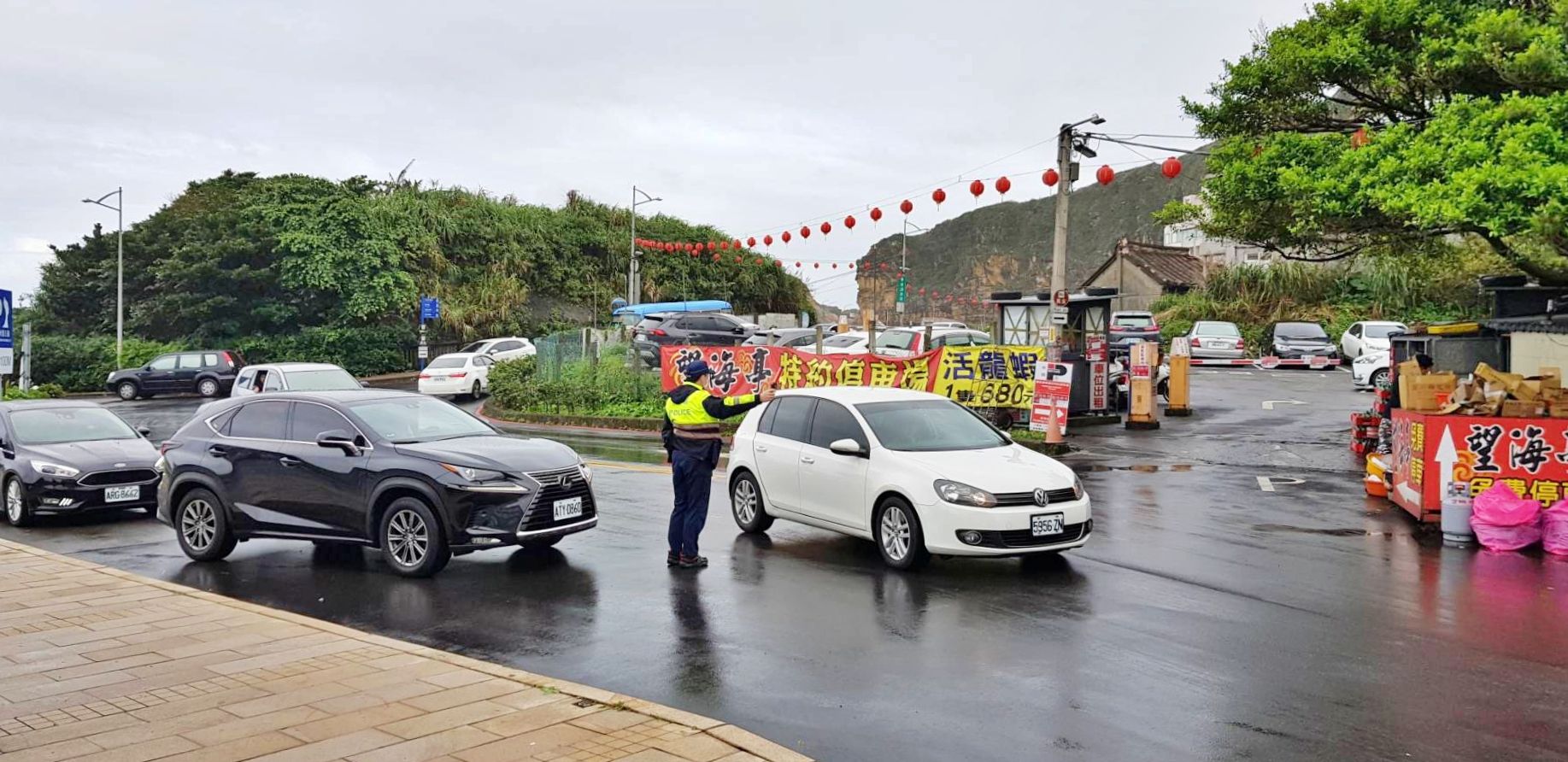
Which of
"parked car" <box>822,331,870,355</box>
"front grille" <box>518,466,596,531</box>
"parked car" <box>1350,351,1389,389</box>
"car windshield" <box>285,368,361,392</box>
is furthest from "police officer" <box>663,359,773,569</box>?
"parked car" <box>1350,351,1389,389</box>

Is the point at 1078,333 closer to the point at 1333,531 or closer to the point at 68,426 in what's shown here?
the point at 1333,531

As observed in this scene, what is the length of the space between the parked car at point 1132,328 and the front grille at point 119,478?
24.8m

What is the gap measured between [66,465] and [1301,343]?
3304 cm

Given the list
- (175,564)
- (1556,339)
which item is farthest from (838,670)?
(1556,339)

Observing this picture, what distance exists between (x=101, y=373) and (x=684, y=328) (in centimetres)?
2188

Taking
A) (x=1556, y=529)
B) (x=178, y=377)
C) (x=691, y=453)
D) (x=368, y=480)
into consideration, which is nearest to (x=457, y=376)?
(x=178, y=377)

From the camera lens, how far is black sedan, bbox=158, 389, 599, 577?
31.3 feet

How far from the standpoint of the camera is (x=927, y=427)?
10688 millimetres

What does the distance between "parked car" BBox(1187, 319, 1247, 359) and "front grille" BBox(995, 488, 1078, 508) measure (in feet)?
99.4

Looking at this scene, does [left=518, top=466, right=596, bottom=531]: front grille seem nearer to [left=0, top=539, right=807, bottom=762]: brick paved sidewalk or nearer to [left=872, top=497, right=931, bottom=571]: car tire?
[left=0, top=539, right=807, bottom=762]: brick paved sidewalk

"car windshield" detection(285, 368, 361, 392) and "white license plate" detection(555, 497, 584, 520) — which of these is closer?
"white license plate" detection(555, 497, 584, 520)

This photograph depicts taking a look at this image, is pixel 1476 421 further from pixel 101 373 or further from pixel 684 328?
pixel 101 373

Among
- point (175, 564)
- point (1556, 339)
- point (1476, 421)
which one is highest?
point (1556, 339)

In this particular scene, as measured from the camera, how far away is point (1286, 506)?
14.1 metres
